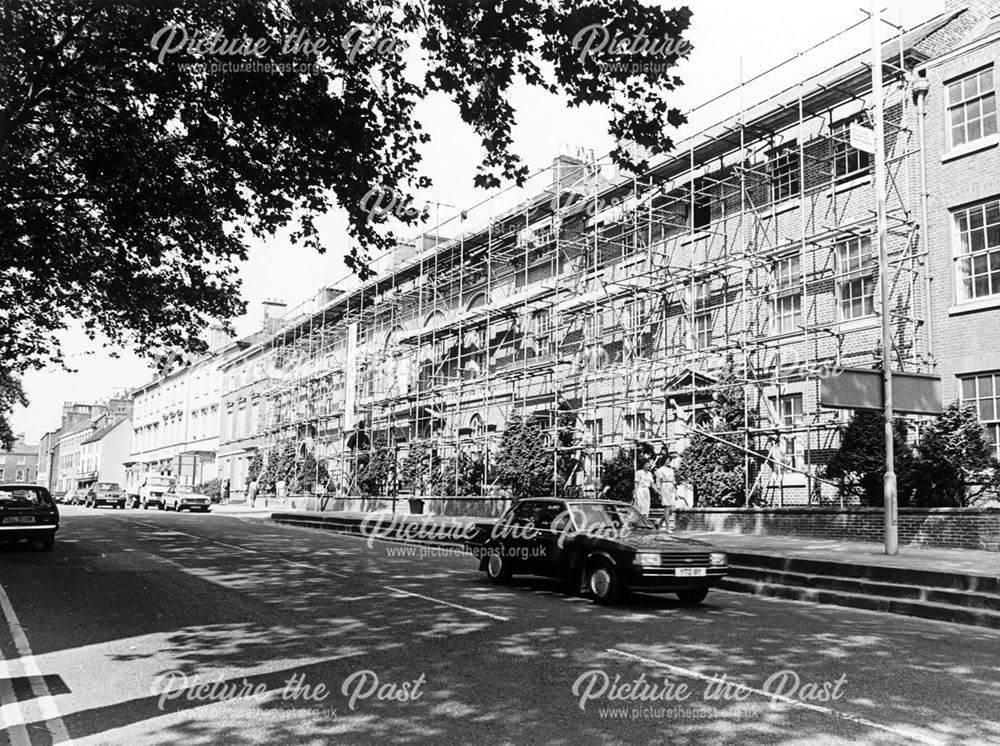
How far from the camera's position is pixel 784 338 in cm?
2147

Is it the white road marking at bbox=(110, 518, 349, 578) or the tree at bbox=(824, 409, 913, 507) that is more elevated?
the tree at bbox=(824, 409, 913, 507)

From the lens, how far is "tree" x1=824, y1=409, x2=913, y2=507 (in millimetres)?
17188

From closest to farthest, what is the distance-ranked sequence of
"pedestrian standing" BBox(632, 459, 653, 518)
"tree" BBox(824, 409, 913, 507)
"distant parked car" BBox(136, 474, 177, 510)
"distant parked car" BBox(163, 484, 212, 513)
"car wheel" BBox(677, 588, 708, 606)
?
"car wheel" BBox(677, 588, 708, 606) < "tree" BBox(824, 409, 913, 507) < "pedestrian standing" BBox(632, 459, 653, 518) < "distant parked car" BBox(163, 484, 212, 513) < "distant parked car" BBox(136, 474, 177, 510)

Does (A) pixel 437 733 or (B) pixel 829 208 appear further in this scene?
(B) pixel 829 208

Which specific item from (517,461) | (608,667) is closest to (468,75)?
(608,667)

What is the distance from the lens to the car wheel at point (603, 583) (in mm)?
10977

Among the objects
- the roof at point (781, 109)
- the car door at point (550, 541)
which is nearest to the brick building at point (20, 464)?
the roof at point (781, 109)

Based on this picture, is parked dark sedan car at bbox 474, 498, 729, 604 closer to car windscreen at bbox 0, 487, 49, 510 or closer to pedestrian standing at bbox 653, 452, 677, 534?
pedestrian standing at bbox 653, 452, 677, 534

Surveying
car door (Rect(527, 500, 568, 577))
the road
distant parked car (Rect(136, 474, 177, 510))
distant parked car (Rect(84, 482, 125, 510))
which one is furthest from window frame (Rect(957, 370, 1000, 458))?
distant parked car (Rect(84, 482, 125, 510))

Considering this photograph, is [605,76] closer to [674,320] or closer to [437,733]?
[437,733]

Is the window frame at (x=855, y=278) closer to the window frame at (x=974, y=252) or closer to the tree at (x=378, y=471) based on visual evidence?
the window frame at (x=974, y=252)

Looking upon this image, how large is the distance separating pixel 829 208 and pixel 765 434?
565 cm

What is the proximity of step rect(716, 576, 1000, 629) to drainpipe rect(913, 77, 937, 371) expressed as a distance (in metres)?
8.11

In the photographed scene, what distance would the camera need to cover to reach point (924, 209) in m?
18.9
